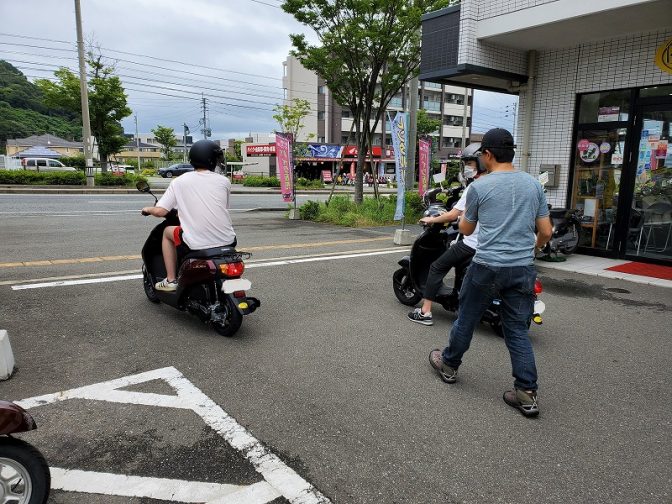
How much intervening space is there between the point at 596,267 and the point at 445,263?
4596 millimetres

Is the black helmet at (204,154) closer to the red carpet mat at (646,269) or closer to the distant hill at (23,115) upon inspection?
the red carpet mat at (646,269)

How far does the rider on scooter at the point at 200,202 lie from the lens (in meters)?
4.46

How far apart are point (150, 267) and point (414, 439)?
365cm

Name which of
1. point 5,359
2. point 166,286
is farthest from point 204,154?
point 5,359

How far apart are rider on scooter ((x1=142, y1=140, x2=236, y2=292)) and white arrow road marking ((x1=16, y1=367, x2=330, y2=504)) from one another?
130 centimetres

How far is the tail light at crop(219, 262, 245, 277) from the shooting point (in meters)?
4.36

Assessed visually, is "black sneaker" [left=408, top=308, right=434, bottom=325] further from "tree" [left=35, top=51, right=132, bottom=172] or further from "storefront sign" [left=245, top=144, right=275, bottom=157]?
"storefront sign" [left=245, top=144, right=275, bottom=157]

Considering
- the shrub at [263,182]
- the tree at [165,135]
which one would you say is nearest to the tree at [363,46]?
the shrub at [263,182]

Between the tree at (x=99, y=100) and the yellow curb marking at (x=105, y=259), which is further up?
the tree at (x=99, y=100)

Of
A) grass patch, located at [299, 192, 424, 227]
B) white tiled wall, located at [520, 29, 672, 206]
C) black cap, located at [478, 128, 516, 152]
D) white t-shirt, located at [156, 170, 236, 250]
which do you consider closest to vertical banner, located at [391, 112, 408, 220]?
white tiled wall, located at [520, 29, 672, 206]

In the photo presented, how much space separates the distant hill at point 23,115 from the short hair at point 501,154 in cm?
8465

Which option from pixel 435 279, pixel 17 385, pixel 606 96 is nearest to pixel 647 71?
pixel 606 96

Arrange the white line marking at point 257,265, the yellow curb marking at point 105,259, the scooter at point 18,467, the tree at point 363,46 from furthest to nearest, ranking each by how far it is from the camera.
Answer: the tree at point 363,46 < the yellow curb marking at point 105,259 < the white line marking at point 257,265 < the scooter at point 18,467

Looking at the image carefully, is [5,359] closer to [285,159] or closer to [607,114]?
[607,114]
